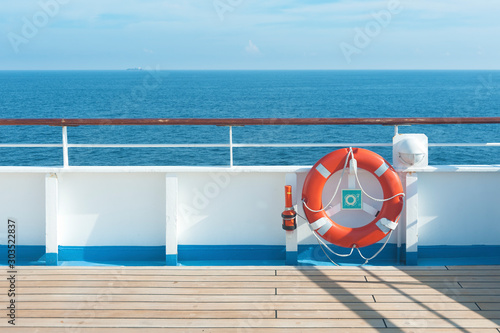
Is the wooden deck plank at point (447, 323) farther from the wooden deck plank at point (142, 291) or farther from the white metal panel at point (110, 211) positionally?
the white metal panel at point (110, 211)

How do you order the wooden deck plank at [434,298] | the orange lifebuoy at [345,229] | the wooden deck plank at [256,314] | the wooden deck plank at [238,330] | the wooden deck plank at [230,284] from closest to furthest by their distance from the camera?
the wooden deck plank at [238,330] → the wooden deck plank at [256,314] → the wooden deck plank at [434,298] → the wooden deck plank at [230,284] → the orange lifebuoy at [345,229]

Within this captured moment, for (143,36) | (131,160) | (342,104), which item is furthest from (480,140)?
(143,36)

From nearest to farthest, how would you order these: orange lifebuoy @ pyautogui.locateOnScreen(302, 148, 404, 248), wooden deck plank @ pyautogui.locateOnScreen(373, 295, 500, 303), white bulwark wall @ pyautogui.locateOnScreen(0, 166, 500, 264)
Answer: wooden deck plank @ pyautogui.locateOnScreen(373, 295, 500, 303)
orange lifebuoy @ pyautogui.locateOnScreen(302, 148, 404, 248)
white bulwark wall @ pyautogui.locateOnScreen(0, 166, 500, 264)

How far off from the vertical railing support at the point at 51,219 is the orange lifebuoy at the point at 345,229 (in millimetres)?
1133

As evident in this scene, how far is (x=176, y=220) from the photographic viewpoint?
2.37 m

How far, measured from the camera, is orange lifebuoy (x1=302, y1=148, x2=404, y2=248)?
2.28 metres

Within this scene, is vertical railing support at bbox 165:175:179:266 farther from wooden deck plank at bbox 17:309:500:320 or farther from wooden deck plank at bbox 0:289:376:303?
wooden deck plank at bbox 17:309:500:320

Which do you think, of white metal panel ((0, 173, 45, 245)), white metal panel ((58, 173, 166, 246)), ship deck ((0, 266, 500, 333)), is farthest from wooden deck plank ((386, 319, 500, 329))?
white metal panel ((0, 173, 45, 245))

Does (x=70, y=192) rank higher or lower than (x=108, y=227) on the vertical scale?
higher

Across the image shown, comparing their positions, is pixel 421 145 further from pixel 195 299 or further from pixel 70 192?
pixel 70 192

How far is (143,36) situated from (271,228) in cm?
4581

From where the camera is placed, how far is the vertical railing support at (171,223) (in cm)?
236

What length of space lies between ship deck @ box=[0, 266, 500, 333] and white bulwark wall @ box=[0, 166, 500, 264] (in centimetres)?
26

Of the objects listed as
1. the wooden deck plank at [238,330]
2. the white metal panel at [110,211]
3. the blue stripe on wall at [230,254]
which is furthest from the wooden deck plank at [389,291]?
the white metal panel at [110,211]
